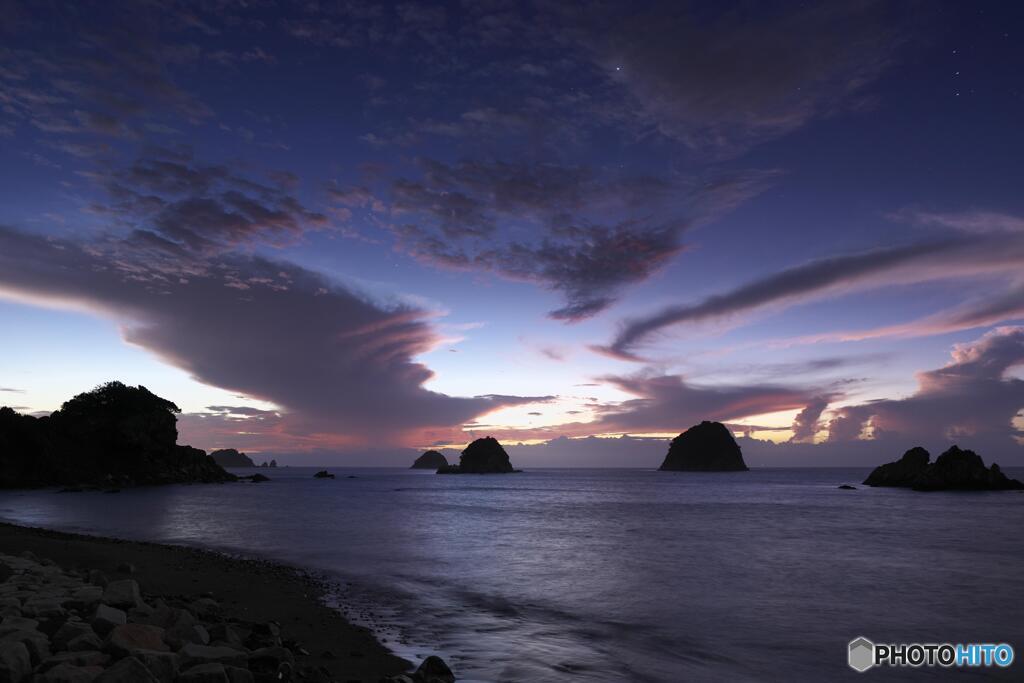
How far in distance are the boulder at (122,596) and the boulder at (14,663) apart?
372cm

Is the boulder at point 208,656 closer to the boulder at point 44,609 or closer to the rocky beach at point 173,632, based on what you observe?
the rocky beach at point 173,632

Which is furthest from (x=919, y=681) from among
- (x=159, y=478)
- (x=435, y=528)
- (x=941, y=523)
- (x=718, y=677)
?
(x=159, y=478)

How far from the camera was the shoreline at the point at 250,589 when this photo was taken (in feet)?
37.3

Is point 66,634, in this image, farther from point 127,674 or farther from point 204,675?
point 204,675

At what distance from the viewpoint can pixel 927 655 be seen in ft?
53.8

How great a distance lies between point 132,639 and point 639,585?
21.2 metres

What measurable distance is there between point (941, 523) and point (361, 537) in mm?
60259

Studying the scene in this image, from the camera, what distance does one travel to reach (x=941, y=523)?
58531mm

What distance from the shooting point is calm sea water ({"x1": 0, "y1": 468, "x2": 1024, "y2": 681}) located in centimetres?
1438

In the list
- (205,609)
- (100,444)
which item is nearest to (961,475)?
(205,609)

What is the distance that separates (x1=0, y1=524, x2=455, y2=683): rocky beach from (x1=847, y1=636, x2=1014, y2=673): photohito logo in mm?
12634

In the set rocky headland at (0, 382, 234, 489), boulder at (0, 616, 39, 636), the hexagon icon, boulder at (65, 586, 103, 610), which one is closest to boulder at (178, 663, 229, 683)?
boulder at (0, 616, 39, 636)

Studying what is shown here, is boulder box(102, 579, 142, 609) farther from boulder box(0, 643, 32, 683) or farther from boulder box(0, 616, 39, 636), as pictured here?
boulder box(0, 643, 32, 683)

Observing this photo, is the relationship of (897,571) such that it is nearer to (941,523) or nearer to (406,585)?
(406,585)
